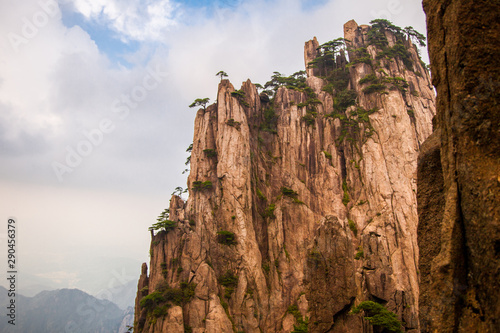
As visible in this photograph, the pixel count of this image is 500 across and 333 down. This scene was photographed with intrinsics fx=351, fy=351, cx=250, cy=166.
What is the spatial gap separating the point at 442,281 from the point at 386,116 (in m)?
56.6

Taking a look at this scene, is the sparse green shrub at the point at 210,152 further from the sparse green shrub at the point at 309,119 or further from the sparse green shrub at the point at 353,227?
the sparse green shrub at the point at 353,227

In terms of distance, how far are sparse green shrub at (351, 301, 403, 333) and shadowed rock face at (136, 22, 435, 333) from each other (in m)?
6.33

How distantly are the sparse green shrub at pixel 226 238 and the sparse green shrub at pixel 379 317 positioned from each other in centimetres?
2743

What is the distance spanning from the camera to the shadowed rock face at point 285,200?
46531 millimetres

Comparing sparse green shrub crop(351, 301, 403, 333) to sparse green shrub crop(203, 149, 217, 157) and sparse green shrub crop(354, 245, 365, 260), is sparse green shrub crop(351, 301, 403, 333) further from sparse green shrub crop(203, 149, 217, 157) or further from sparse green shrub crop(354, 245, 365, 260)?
sparse green shrub crop(203, 149, 217, 157)

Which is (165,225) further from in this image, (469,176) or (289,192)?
(469,176)

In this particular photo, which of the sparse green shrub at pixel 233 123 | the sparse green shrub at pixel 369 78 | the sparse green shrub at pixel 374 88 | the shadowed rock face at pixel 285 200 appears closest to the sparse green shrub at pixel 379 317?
the shadowed rock face at pixel 285 200

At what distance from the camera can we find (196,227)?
173 ft

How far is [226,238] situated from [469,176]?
46104 millimetres

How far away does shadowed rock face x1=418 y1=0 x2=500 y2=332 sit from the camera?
6.79 metres

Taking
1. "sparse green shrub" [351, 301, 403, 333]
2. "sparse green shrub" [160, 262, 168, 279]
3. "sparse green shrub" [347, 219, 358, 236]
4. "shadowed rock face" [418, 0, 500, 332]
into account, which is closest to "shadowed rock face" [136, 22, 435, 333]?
"sparse green shrub" [160, 262, 168, 279]

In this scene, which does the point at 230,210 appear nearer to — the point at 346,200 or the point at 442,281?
the point at 346,200

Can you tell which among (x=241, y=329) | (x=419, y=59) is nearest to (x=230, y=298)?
(x=241, y=329)

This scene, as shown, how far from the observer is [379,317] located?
25.5 meters
